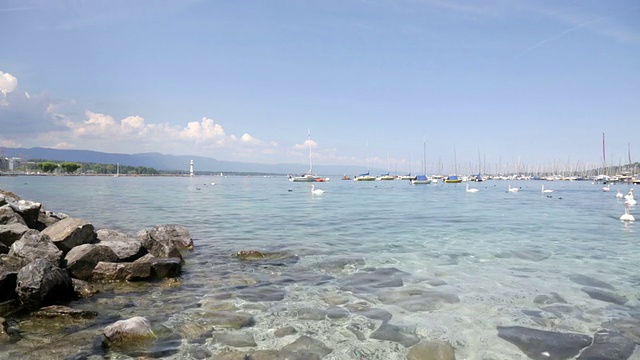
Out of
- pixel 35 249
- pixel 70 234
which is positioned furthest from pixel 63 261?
pixel 70 234

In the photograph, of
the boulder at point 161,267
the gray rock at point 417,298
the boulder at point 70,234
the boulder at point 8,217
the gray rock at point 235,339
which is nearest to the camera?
the gray rock at point 235,339

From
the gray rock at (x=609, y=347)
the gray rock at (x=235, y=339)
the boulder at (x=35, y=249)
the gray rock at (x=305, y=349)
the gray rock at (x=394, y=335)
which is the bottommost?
the gray rock at (x=609, y=347)

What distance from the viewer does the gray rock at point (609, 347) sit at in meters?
7.25

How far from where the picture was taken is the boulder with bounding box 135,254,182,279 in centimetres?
1255

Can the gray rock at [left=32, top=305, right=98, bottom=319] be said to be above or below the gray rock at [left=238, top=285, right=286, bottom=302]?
above

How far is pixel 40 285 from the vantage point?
914cm

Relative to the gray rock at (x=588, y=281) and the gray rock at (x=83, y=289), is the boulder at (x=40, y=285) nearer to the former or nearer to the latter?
the gray rock at (x=83, y=289)

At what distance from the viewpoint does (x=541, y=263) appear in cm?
1533

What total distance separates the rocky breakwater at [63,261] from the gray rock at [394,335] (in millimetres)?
5099

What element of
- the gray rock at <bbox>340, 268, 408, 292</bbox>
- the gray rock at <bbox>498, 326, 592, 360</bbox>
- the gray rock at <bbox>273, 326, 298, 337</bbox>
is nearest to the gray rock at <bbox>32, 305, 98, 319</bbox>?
the gray rock at <bbox>273, 326, 298, 337</bbox>

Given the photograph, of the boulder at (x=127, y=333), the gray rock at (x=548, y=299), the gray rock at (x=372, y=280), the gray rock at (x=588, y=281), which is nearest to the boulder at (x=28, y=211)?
the boulder at (x=127, y=333)

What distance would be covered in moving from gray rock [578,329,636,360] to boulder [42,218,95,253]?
1439cm

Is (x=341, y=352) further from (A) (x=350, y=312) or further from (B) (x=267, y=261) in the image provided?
(B) (x=267, y=261)

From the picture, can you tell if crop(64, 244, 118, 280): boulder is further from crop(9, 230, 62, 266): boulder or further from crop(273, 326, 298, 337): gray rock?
crop(273, 326, 298, 337): gray rock
